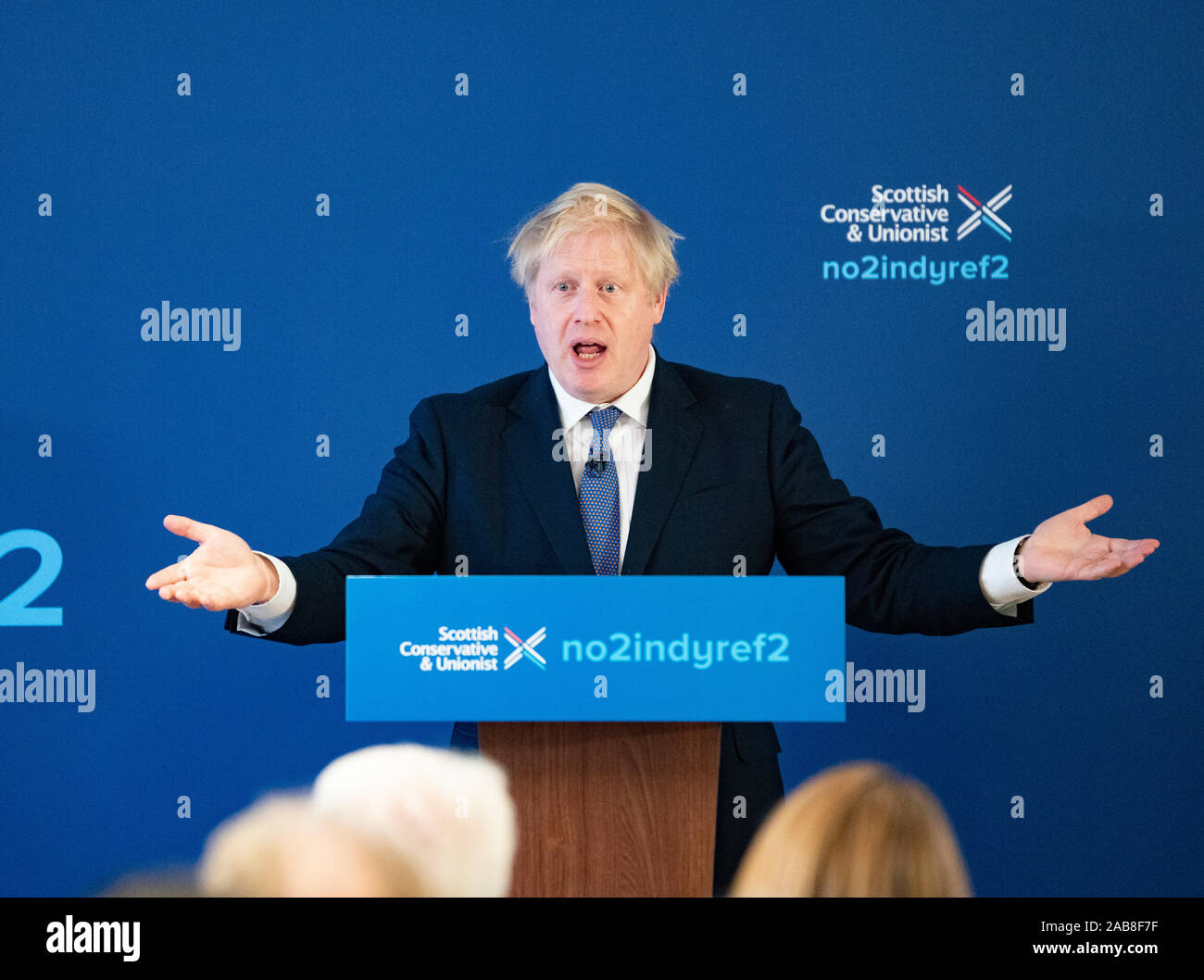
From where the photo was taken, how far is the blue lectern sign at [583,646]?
9.17 ft

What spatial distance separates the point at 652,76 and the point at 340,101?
905 mm

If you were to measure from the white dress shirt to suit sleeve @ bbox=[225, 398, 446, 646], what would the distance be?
0.05m

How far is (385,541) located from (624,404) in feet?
2.39

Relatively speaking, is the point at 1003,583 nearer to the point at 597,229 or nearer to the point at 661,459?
the point at 661,459

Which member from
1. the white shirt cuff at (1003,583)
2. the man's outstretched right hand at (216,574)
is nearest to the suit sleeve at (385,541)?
the man's outstretched right hand at (216,574)

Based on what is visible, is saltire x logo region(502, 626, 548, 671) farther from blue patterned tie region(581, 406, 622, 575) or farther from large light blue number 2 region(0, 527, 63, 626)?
large light blue number 2 region(0, 527, 63, 626)

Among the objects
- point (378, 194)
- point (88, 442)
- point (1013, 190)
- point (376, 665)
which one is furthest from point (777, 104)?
point (88, 442)

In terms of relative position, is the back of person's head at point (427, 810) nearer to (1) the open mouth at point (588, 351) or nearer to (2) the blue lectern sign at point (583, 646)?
(2) the blue lectern sign at point (583, 646)

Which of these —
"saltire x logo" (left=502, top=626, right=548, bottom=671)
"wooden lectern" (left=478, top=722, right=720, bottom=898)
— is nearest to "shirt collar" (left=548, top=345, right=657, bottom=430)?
"saltire x logo" (left=502, top=626, right=548, bottom=671)

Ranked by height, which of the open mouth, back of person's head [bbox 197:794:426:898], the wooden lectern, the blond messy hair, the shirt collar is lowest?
back of person's head [bbox 197:794:426:898]

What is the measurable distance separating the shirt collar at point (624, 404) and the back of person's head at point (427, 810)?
94cm

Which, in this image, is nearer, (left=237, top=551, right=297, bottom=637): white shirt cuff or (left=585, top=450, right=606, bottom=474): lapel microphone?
(left=237, top=551, right=297, bottom=637): white shirt cuff

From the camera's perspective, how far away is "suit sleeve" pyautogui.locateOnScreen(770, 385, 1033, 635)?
2855mm

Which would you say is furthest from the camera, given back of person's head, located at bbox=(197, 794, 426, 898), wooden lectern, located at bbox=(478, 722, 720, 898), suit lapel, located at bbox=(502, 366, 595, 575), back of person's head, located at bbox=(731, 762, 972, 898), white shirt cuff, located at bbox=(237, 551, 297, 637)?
back of person's head, located at bbox=(197, 794, 426, 898)
